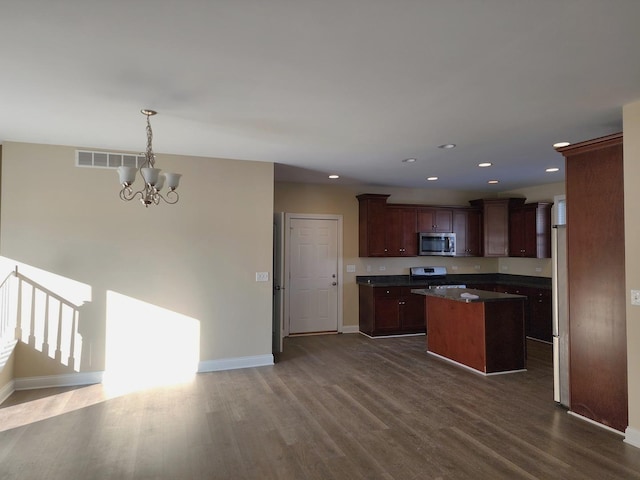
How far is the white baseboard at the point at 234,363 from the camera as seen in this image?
4.96 m

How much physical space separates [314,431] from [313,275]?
154 inches

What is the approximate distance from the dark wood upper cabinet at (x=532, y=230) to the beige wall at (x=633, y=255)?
13.2ft

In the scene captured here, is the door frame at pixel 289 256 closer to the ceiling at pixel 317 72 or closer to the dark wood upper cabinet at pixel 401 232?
the dark wood upper cabinet at pixel 401 232

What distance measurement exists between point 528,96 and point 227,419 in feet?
11.8

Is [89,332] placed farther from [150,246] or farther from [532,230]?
[532,230]

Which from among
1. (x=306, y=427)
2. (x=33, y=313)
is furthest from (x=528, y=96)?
(x=33, y=313)

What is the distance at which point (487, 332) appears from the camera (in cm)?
475

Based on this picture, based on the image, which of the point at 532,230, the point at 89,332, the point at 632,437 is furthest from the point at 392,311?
the point at 89,332

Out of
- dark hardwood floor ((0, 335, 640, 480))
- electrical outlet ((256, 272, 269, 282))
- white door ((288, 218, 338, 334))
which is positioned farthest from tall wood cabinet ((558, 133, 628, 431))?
white door ((288, 218, 338, 334))

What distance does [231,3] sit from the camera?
190 cm

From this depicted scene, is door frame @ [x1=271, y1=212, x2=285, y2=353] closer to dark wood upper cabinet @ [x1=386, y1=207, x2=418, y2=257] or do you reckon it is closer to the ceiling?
the ceiling

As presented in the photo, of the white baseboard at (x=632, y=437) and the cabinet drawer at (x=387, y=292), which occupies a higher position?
the cabinet drawer at (x=387, y=292)

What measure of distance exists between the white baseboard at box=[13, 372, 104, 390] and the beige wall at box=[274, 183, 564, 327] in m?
3.59

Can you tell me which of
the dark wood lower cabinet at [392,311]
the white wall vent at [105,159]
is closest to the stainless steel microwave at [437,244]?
the dark wood lower cabinet at [392,311]
